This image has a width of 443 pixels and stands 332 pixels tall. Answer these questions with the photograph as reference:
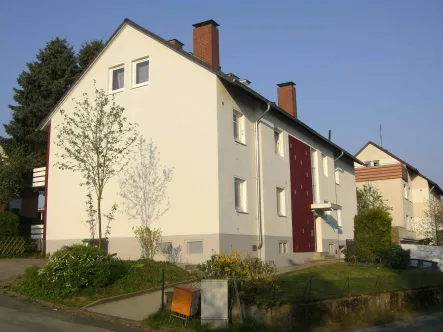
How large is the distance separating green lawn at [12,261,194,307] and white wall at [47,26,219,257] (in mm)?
2756

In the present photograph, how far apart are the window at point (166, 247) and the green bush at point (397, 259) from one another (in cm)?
1003

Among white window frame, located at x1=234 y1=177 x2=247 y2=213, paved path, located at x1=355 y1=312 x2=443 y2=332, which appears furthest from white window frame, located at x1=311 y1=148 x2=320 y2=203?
paved path, located at x1=355 y1=312 x2=443 y2=332

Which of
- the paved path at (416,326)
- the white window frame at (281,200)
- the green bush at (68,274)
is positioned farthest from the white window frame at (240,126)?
the paved path at (416,326)

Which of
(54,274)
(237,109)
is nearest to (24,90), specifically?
(237,109)

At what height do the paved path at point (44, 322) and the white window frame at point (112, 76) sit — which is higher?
the white window frame at point (112, 76)

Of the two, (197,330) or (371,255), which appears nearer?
(197,330)

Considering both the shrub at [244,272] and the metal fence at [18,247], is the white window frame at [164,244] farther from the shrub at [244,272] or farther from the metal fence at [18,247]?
the metal fence at [18,247]

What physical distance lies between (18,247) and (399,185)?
106 ft

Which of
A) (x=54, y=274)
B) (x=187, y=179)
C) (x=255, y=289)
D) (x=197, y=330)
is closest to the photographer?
(x=197, y=330)

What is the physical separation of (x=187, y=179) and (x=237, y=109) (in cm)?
375

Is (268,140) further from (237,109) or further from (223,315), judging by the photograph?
(223,315)

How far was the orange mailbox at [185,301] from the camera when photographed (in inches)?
387

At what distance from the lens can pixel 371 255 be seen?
22078mm

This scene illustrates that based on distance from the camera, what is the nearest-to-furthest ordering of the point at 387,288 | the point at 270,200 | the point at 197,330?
1. the point at 197,330
2. the point at 387,288
3. the point at 270,200
